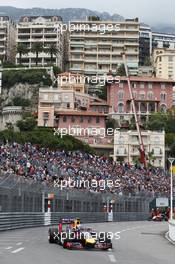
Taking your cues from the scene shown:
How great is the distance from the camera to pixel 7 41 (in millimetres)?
176500

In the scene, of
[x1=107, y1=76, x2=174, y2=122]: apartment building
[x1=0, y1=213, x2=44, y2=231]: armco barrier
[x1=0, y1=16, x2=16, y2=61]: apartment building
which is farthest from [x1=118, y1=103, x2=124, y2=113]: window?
[x1=0, y1=213, x2=44, y2=231]: armco barrier

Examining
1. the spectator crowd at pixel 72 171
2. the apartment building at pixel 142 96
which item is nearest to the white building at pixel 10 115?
the apartment building at pixel 142 96

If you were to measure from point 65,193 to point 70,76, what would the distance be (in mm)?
107266

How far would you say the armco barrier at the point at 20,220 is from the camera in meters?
31.3

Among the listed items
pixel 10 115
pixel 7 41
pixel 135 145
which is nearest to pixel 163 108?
pixel 135 145

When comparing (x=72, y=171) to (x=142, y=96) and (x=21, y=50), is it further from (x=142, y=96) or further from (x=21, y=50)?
(x=21, y=50)

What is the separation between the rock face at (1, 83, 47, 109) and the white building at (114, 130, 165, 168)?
2633 cm

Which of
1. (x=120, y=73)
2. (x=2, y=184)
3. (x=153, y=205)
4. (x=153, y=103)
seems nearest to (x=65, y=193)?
(x=2, y=184)

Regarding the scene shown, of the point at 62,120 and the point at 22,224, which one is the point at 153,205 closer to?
the point at 22,224

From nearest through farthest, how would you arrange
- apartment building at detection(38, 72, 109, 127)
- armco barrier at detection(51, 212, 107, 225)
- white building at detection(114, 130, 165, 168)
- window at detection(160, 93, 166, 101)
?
armco barrier at detection(51, 212, 107, 225) → white building at detection(114, 130, 165, 168) → apartment building at detection(38, 72, 109, 127) → window at detection(160, 93, 166, 101)

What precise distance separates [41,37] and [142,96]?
117ft

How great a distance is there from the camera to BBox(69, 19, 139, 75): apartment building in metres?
172

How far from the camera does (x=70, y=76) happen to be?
147m

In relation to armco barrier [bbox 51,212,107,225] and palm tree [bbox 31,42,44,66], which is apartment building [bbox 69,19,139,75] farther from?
armco barrier [bbox 51,212,107,225]
